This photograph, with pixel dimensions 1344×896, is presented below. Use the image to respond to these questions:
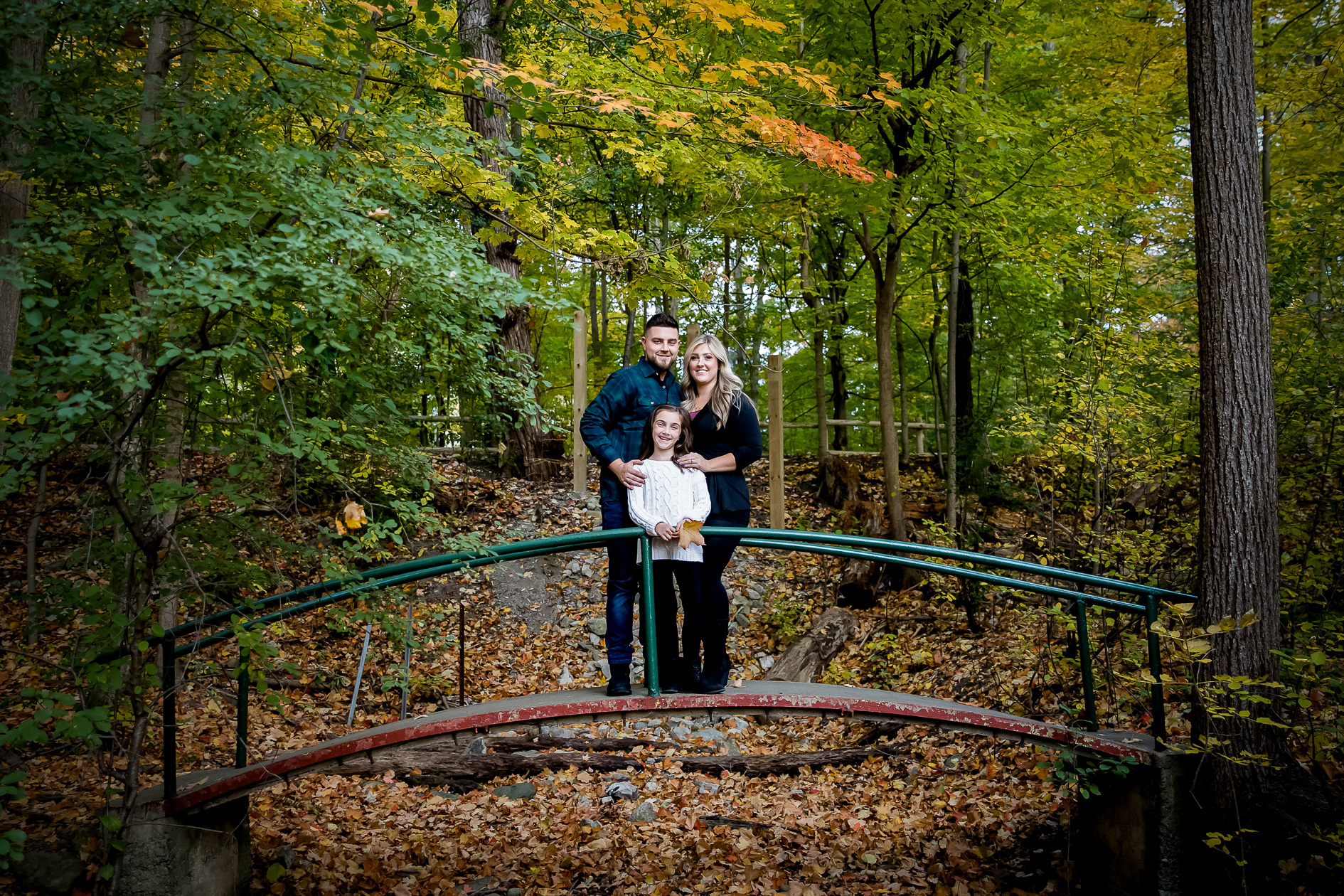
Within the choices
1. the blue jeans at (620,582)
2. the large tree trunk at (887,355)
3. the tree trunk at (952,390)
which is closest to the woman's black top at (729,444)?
the blue jeans at (620,582)

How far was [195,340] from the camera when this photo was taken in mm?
3465

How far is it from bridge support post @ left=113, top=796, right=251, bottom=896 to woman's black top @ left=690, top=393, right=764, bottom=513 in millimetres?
3229

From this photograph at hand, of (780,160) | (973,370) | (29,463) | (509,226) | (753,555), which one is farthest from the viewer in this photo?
(973,370)

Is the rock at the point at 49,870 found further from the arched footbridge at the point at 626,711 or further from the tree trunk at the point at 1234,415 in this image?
the tree trunk at the point at 1234,415

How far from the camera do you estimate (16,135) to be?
422cm

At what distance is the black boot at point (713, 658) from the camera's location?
4.23 m

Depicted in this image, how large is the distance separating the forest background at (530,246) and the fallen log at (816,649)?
4.82ft

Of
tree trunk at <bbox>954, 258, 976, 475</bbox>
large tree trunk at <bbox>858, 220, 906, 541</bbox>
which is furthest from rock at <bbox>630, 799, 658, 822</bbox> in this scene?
tree trunk at <bbox>954, 258, 976, 475</bbox>

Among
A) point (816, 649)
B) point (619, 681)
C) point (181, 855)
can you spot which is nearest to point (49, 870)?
point (181, 855)

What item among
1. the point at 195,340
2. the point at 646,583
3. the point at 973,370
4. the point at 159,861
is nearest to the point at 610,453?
the point at 646,583

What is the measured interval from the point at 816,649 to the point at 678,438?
15.3 ft

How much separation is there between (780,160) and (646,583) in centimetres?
599

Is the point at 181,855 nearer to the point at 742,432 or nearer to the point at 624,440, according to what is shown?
the point at 624,440

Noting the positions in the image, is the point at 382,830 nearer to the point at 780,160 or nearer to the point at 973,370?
the point at 780,160
